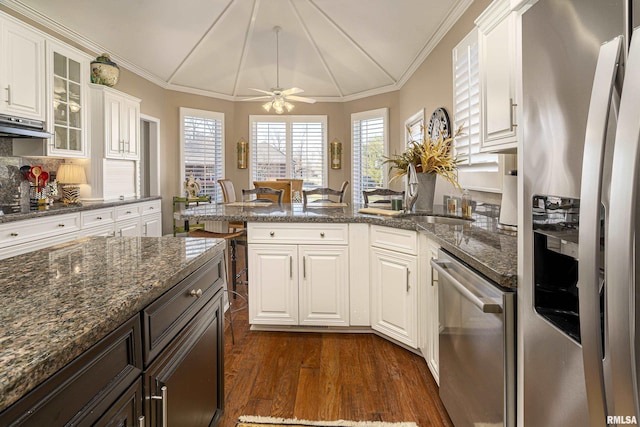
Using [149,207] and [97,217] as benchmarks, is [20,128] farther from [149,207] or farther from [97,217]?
[149,207]

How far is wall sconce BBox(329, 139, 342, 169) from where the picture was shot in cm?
721

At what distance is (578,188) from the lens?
833mm

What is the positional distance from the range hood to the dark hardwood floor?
8.42 ft

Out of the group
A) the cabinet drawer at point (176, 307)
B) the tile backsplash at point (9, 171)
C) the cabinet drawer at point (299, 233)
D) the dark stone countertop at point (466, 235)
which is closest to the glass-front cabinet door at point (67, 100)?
the tile backsplash at point (9, 171)

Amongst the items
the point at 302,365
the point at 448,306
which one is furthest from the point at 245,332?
the point at 448,306

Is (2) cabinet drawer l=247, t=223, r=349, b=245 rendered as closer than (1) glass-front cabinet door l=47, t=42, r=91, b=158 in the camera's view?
Yes

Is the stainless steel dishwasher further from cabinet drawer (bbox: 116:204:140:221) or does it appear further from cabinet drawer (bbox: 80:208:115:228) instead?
cabinet drawer (bbox: 116:204:140:221)

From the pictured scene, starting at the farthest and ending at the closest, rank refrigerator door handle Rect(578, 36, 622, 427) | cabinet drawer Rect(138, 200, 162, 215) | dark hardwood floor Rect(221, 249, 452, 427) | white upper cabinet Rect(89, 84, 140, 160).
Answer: cabinet drawer Rect(138, 200, 162, 215) → white upper cabinet Rect(89, 84, 140, 160) → dark hardwood floor Rect(221, 249, 452, 427) → refrigerator door handle Rect(578, 36, 622, 427)

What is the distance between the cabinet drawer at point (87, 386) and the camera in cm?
59

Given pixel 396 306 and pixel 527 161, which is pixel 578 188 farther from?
pixel 396 306

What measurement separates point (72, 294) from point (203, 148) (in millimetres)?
6280

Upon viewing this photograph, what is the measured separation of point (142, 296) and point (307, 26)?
5258 mm

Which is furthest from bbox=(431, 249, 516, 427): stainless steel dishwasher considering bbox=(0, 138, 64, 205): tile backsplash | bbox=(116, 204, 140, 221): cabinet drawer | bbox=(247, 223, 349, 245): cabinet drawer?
bbox=(0, 138, 64, 205): tile backsplash

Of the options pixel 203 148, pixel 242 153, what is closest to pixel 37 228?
pixel 203 148
